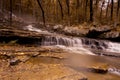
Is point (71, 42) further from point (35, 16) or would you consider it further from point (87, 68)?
point (35, 16)

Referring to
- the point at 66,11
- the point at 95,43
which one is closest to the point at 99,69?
the point at 95,43

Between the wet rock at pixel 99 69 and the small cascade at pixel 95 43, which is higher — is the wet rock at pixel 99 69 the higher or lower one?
the lower one

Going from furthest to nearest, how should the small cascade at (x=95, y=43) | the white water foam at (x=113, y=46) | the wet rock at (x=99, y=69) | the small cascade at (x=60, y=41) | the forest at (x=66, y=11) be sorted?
the forest at (x=66, y=11) < the small cascade at (x=95, y=43) < the white water foam at (x=113, y=46) < the small cascade at (x=60, y=41) < the wet rock at (x=99, y=69)

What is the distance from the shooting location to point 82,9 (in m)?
35.9

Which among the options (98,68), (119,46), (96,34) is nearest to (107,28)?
(96,34)

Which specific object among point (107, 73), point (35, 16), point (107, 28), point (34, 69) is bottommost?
point (107, 73)

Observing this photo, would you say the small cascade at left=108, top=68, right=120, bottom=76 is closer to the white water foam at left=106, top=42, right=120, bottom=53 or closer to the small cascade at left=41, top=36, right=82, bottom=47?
the small cascade at left=41, top=36, right=82, bottom=47

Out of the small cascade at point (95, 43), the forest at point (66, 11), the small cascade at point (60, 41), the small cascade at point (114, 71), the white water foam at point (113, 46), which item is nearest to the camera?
the small cascade at point (114, 71)

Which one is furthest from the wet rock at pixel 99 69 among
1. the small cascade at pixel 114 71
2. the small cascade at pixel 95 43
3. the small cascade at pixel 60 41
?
the small cascade at pixel 95 43

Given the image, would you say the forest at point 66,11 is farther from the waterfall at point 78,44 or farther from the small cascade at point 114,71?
the small cascade at point 114,71

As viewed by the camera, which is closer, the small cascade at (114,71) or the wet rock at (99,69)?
the wet rock at (99,69)

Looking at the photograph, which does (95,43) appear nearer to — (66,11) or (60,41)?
(60,41)

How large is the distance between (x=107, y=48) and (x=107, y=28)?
3.73 meters

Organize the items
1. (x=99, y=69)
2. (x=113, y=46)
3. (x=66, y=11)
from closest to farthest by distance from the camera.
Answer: (x=99, y=69), (x=113, y=46), (x=66, y=11)
